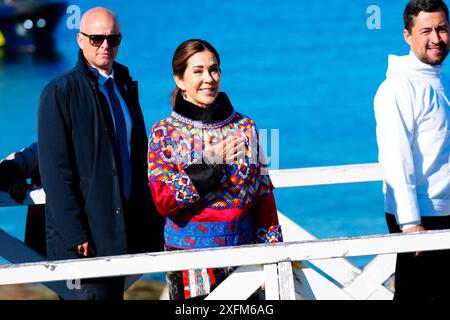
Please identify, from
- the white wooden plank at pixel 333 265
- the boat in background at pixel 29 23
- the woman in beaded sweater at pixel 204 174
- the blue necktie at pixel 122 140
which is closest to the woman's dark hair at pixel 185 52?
the woman in beaded sweater at pixel 204 174

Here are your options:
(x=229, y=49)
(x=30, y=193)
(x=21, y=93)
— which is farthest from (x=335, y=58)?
(x=30, y=193)

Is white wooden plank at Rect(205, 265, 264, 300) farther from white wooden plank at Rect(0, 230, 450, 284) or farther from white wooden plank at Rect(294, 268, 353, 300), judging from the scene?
white wooden plank at Rect(294, 268, 353, 300)

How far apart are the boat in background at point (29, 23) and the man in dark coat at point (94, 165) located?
30.2m

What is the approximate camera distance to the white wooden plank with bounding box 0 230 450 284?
2.99 m

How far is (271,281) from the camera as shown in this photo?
121 inches

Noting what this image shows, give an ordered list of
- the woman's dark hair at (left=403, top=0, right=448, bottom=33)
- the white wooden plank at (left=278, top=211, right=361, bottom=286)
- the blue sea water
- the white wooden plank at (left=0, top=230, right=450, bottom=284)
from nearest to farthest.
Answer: the white wooden plank at (left=0, top=230, right=450, bottom=284) < the woman's dark hair at (left=403, top=0, right=448, bottom=33) < the white wooden plank at (left=278, top=211, right=361, bottom=286) < the blue sea water

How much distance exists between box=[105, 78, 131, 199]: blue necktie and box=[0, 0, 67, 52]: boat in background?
3021 centimetres

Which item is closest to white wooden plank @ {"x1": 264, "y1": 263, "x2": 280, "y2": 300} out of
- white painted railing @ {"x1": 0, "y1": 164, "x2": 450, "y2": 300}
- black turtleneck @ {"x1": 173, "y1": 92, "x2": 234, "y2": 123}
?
white painted railing @ {"x1": 0, "y1": 164, "x2": 450, "y2": 300}

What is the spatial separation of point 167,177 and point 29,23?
33.2 m

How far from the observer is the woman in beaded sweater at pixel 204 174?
131 inches

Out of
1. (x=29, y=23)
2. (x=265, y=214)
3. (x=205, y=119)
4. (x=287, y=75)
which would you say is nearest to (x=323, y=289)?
(x=265, y=214)

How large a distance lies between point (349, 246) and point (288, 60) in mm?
30015

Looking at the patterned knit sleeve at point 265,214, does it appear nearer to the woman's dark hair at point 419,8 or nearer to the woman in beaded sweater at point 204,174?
the woman in beaded sweater at point 204,174

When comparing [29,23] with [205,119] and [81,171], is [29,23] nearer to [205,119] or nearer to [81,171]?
[81,171]
